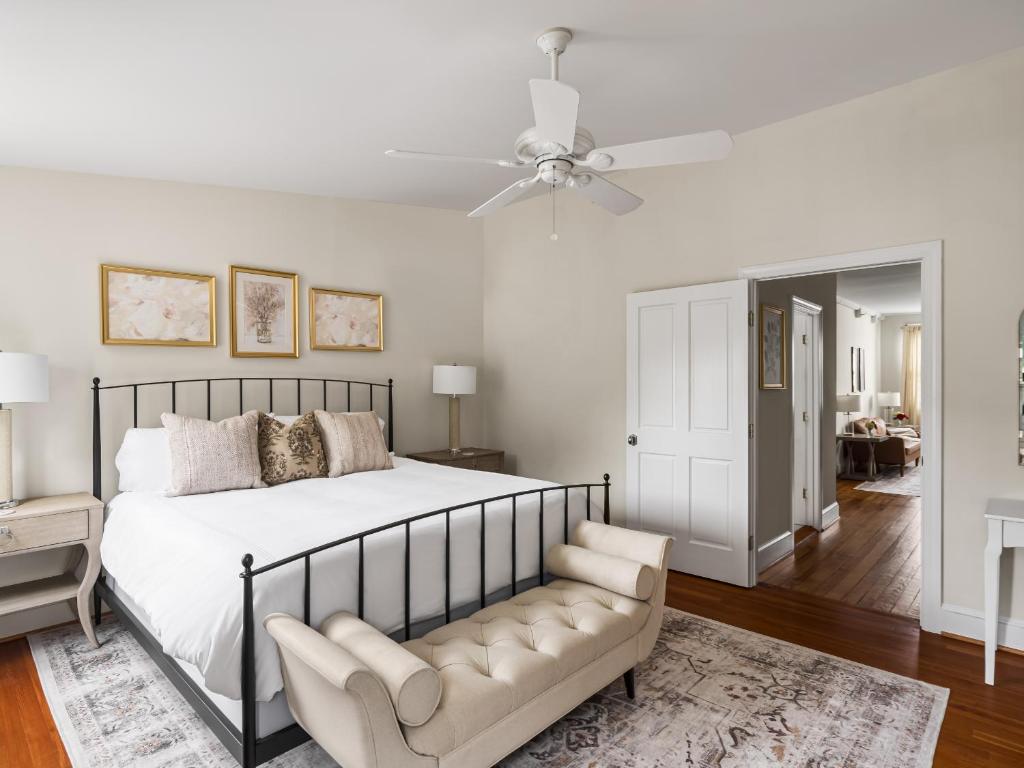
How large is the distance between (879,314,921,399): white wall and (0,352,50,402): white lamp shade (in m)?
11.9

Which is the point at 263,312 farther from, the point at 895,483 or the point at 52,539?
the point at 895,483

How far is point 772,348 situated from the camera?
433cm

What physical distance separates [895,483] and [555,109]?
7.64 meters

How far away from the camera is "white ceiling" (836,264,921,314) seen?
251 inches

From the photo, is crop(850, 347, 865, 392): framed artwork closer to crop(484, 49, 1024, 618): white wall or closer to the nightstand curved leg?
crop(484, 49, 1024, 618): white wall

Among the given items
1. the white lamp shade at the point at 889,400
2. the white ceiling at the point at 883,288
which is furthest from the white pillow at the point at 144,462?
the white lamp shade at the point at 889,400

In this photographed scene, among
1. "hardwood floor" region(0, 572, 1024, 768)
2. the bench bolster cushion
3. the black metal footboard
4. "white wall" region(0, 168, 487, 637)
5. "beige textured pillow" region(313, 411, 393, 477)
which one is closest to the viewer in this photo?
the black metal footboard

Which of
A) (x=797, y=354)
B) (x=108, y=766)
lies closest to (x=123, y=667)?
(x=108, y=766)

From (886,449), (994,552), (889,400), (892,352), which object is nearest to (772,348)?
(994,552)

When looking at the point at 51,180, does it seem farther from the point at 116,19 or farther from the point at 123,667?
the point at 123,667

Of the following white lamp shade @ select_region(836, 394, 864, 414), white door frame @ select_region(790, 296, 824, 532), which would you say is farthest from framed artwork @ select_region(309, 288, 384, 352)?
white lamp shade @ select_region(836, 394, 864, 414)

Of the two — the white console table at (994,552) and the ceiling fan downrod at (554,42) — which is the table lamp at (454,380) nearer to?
the ceiling fan downrod at (554,42)

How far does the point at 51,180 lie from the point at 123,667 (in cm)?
269

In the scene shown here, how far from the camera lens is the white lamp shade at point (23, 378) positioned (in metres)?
2.82
